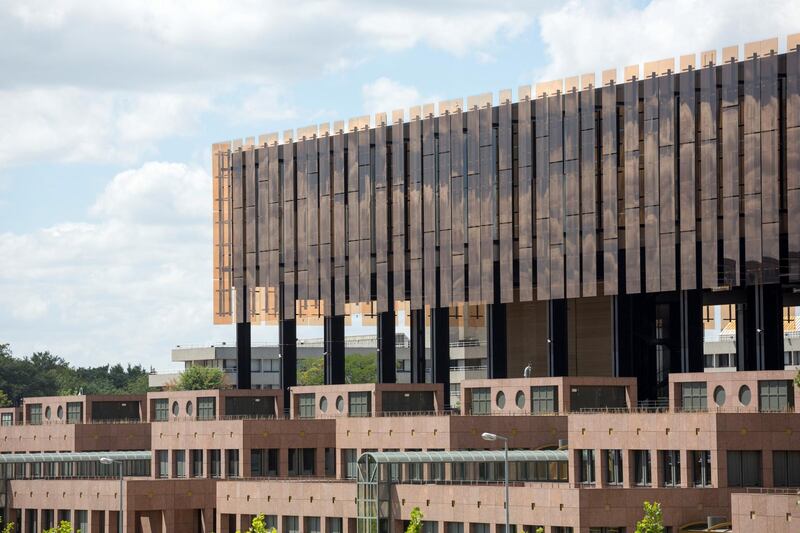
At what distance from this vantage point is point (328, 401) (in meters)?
156

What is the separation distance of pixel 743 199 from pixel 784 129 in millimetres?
6797

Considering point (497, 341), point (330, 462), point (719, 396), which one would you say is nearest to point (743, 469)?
point (719, 396)

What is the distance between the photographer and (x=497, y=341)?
161 metres

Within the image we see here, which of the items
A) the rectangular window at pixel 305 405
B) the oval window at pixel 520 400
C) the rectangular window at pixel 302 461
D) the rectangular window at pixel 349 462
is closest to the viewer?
the oval window at pixel 520 400

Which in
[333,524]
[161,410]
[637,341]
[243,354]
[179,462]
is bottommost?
[333,524]

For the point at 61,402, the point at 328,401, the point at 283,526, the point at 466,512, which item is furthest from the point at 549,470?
the point at 61,402

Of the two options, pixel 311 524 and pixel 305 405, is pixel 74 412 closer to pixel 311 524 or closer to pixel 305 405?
Result: pixel 305 405

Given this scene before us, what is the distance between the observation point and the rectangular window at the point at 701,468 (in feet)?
354

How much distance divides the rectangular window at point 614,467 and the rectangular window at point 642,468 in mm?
1476

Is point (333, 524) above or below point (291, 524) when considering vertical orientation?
above

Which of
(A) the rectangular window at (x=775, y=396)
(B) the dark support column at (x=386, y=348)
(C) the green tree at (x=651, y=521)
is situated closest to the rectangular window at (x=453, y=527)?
(C) the green tree at (x=651, y=521)

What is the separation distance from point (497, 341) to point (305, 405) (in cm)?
1990

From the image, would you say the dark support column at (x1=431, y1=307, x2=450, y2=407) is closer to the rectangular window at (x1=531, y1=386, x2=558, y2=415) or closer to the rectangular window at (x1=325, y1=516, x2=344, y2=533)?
the rectangular window at (x1=531, y1=386, x2=558, y2=415)

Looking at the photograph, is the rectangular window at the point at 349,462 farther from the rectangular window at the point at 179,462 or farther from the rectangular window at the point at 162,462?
the rectangular window at the point at 162,462
